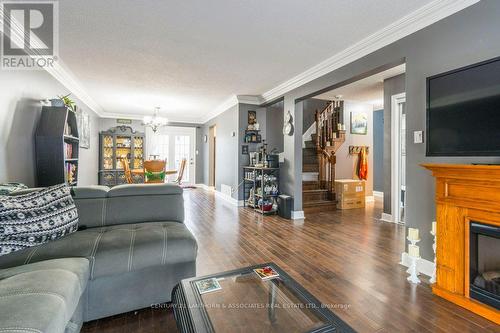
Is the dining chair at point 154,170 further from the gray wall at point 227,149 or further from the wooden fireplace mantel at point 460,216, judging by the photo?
the wooden fireplace mantel at point 460,216

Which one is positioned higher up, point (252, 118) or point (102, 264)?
point (252, 118)

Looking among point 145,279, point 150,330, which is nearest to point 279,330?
point 150,330

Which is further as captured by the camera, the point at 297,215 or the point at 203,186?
the point at 203,186

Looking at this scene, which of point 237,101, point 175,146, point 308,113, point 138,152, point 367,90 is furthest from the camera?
point 175,146

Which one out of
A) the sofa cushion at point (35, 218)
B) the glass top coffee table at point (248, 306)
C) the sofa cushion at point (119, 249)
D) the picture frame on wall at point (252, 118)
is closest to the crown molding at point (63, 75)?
the sofa cushion at point (35, 218)

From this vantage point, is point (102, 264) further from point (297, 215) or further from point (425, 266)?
point (297, 215)

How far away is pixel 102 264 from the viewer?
1.51m

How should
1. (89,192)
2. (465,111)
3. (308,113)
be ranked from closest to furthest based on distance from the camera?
(465,111), (89,192), (308,113)

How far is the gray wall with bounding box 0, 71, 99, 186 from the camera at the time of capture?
97.7 inches

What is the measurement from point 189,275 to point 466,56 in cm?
285

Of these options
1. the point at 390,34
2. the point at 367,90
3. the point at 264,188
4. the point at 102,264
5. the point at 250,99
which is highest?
the point at 367,90

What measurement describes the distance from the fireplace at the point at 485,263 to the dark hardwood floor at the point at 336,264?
0.16m

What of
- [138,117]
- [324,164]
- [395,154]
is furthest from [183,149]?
[395,154]

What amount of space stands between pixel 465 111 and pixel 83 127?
6.17 m
